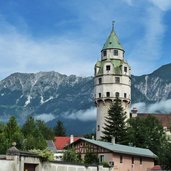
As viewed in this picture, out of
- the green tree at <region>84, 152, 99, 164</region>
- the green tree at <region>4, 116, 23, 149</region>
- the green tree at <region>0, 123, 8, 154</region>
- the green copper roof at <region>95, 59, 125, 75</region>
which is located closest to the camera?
the green tree at <region>0, 123, 8, 154</region>

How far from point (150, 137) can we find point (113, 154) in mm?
22409

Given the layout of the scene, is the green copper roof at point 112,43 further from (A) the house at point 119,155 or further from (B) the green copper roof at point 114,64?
(A) the house at point 119,155

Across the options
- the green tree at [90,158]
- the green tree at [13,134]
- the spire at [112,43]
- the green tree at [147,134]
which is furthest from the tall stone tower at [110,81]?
the green tree at [90,158]

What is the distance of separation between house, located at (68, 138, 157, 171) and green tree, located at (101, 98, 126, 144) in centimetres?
1591

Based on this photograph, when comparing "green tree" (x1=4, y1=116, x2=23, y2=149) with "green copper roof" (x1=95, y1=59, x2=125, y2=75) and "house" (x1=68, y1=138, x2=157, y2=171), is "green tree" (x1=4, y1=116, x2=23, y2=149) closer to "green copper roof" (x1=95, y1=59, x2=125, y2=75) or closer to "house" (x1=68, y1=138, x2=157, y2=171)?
"house" (x1=68, y1=138, x2=157, y2=171)

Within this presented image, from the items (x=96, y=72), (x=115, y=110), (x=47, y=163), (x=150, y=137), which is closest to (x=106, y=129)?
(x=115, y=110)

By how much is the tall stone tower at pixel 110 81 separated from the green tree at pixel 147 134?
1771 cm

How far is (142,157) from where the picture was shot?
75562 mm

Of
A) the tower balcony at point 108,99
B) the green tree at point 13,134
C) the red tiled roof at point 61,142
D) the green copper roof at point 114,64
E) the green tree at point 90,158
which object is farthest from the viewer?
the red tiled roof at point 61,142

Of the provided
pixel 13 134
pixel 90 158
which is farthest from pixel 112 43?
pixel 90 158

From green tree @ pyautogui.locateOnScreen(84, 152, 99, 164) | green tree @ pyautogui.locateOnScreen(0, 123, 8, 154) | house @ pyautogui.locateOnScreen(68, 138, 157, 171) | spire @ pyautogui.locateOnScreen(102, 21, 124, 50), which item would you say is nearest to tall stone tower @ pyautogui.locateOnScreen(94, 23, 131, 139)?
spire @ pyautogui.locateOnScreen(102, 21, 124, 50)

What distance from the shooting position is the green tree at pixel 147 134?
9050 centimetres

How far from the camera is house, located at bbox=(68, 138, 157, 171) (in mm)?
70375

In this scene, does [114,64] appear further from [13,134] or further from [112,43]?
[13,134]
